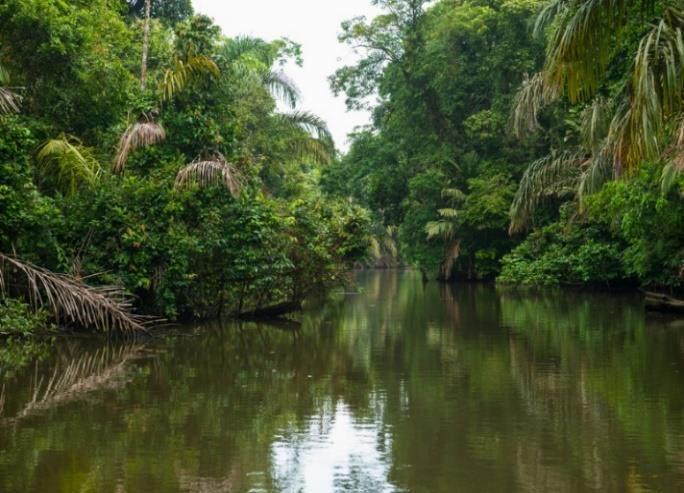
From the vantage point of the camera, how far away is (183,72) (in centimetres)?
1909

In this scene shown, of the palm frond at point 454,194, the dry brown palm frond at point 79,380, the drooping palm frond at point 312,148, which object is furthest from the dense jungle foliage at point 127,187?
the palm frond at point 454,194

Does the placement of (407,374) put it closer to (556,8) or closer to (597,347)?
(597,347)

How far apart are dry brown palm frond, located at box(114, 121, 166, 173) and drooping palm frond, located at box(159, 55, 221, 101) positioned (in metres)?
1.05

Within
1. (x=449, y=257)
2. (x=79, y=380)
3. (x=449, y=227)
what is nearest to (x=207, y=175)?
(x=79, y=380)

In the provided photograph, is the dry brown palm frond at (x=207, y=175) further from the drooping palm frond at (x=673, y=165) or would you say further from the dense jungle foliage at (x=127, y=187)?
the drooping palm frond at (x=673, y=165)

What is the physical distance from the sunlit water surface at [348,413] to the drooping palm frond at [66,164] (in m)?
3.44

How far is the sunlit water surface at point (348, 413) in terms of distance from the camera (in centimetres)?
661

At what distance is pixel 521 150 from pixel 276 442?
3347cm

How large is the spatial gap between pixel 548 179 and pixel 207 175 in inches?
729

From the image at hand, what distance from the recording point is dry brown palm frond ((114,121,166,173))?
18.3 meters

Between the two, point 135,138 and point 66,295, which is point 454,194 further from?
point 66,295

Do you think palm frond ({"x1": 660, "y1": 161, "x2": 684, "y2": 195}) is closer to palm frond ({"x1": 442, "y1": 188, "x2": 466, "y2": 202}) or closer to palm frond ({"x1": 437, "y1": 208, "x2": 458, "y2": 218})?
palm frond ({"x1": 437, "y1": 208, "x2": 458, "y2": 218})

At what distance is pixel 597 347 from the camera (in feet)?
48.5

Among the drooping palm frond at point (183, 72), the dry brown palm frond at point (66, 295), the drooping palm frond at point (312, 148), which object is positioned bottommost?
the dry brown palm frond at point (66, 295)
